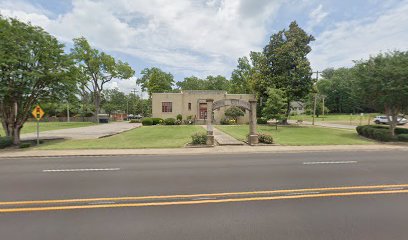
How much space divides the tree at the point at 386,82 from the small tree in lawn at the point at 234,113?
22.1 meters

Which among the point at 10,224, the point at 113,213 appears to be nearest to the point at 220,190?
the point at 113,213

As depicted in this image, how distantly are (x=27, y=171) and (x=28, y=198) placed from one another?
156 inches

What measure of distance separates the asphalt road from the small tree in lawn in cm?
3219

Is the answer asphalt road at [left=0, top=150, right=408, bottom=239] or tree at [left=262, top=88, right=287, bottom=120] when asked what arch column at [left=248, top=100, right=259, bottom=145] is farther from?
tree at [left=262, top=88, right=287, bottom=120]

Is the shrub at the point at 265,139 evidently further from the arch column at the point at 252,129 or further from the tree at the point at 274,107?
the tree at the point at 274,107

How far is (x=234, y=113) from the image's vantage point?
41344 millimetres

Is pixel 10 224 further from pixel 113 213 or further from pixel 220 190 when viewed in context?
pixel 220 190

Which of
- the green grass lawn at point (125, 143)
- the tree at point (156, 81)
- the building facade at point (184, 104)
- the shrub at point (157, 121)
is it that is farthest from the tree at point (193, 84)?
the green grass lawn at point (125, 143)

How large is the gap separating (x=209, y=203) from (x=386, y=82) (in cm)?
2042

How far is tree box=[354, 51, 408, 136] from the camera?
17930 mm

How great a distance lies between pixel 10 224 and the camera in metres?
4.43

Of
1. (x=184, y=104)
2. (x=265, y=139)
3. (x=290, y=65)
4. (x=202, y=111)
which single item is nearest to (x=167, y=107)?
(x=184, y=104)

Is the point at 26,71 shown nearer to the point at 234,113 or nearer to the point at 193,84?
the point at 234,113

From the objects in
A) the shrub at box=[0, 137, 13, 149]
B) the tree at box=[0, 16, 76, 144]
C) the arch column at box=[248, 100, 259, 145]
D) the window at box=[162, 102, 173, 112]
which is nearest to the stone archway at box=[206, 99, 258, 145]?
the arch column at box=[248, 100, 259, 145]
